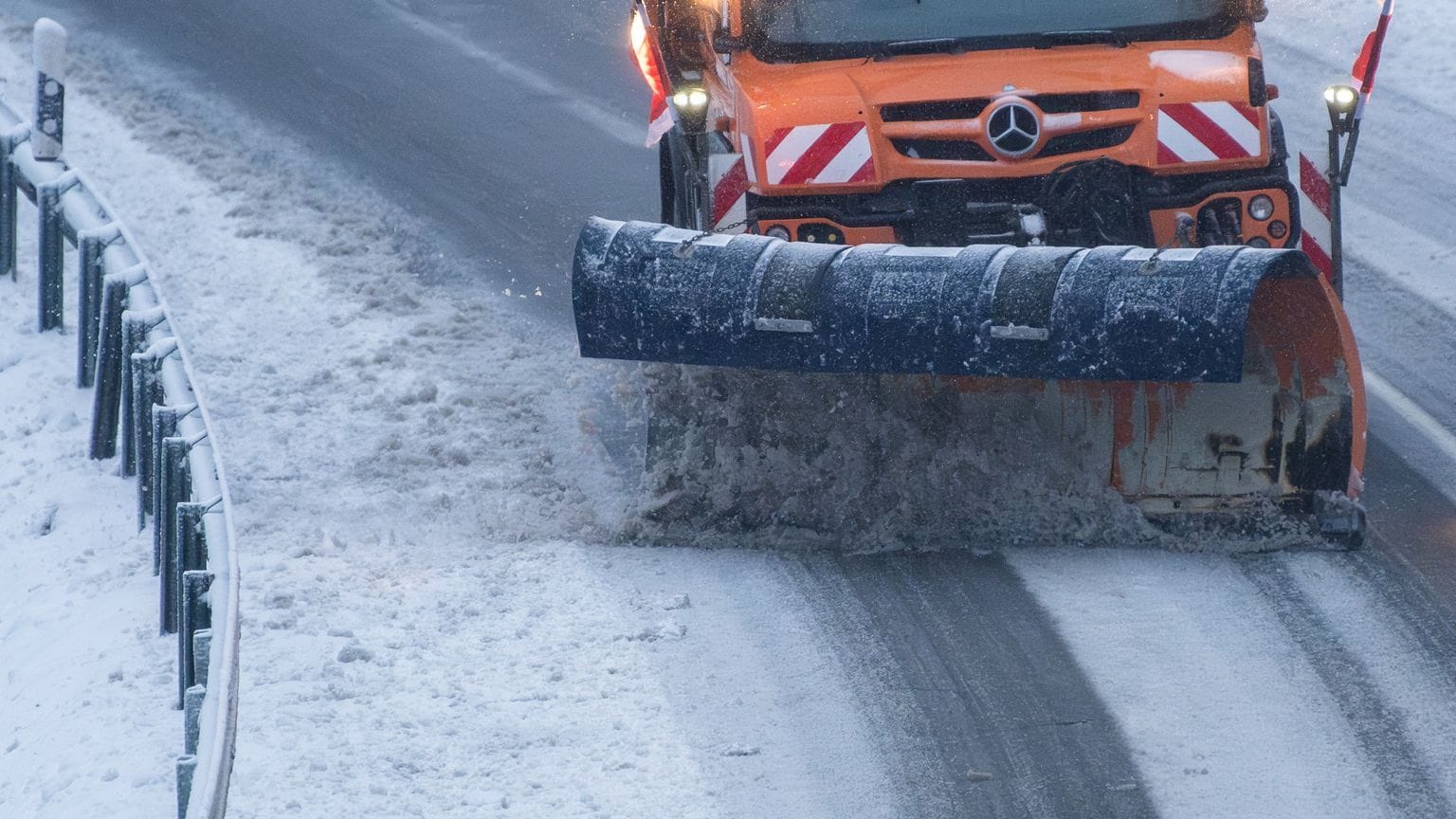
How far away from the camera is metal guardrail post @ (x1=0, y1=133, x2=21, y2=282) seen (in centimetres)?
848

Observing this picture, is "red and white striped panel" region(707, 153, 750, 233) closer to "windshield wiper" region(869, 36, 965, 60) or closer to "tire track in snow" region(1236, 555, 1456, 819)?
"windshield wiper" region(869, 36, 965, 60)

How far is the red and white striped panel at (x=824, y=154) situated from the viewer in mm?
6391

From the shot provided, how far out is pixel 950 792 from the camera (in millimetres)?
4629

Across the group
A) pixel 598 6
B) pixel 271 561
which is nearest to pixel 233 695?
pixel 271 561

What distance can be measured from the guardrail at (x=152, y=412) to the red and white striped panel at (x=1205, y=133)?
335 cm

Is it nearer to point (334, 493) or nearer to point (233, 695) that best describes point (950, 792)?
point (233, 695)

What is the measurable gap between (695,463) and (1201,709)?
1.95 metres

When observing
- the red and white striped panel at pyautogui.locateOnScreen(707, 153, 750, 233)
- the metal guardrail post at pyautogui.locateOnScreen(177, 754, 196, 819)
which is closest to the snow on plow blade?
the red and white striped panel at pyautogui.locateOnScreen(707, 153, 750, 233)

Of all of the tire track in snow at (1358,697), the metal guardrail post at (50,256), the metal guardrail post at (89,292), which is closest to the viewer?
the tire track in snow at (1358,697)

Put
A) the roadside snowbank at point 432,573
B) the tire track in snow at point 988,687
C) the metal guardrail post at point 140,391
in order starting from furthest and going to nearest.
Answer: the metal guardrail post at point 140,391
the roadside snowbank at point 432,573
the tire track in snow at point 988,687

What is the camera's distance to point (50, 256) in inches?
315

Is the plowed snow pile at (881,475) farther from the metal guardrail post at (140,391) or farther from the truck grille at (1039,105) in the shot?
the metal guardrail post at (140,391)

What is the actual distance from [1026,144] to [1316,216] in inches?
44.8

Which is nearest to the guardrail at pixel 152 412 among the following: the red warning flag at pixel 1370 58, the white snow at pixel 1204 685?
the white snow at pixel 1204 685
